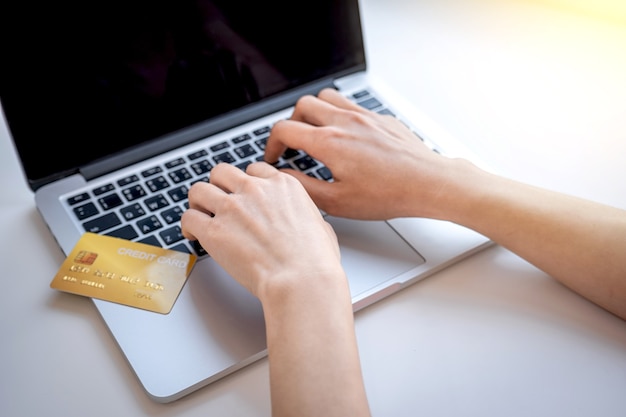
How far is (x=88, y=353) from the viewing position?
28.4 inches

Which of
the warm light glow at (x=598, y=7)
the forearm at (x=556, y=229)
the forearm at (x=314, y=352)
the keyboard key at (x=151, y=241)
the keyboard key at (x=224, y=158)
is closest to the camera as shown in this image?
the forearm at (x=314, y=352)

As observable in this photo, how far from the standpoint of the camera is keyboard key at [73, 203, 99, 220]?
33.2 inches

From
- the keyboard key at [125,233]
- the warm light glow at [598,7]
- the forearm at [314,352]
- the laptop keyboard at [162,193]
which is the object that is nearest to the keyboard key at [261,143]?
the laptop keyboard at [162,193]

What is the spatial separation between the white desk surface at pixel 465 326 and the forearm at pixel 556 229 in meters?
0.03

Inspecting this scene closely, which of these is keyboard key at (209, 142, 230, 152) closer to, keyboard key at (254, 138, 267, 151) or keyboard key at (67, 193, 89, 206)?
keyboard key at (254, 138, 267, 151)

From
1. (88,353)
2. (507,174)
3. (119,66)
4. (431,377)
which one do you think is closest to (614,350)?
(431,377)

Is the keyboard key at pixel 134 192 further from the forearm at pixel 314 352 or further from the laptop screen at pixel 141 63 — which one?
the forearm at pixel 314 352

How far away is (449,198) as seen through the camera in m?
0.78

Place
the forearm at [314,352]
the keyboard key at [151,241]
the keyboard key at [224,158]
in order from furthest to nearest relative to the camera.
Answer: the keyboard key at [224,158] < the keyboard key at [151,241] < the forearm at [314,352]

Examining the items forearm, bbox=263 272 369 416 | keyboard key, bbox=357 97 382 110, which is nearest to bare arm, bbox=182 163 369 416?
forearm, bbox=263 272 369 416

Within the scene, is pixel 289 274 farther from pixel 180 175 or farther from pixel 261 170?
pixel 180 175

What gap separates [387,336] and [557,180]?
1.10 feet

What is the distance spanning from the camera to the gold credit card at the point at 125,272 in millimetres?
747

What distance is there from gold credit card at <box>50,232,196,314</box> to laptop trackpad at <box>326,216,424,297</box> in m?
0.17
